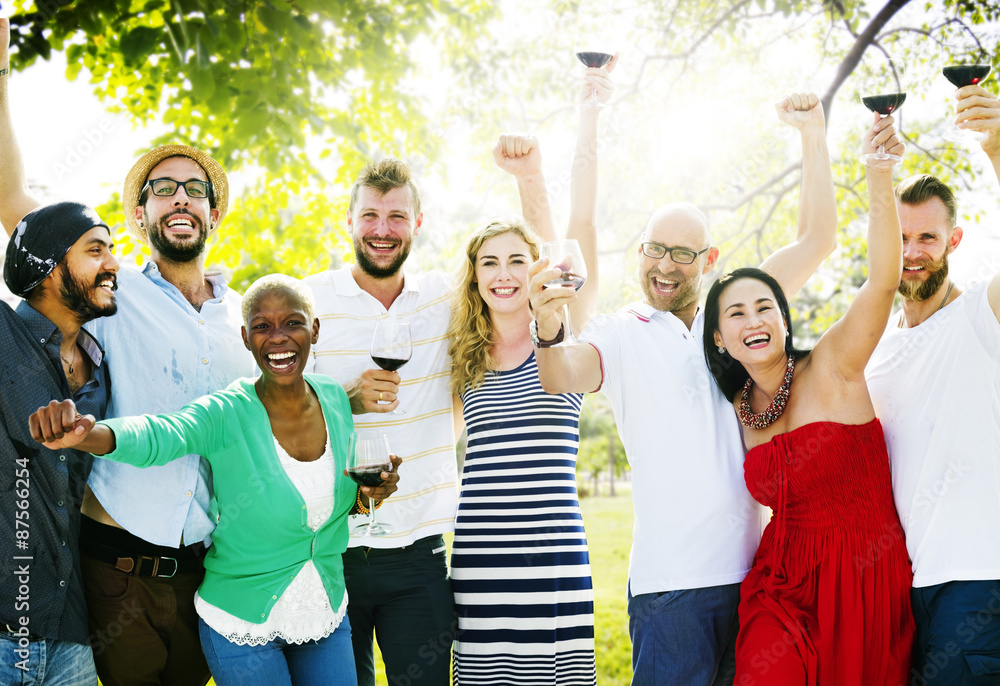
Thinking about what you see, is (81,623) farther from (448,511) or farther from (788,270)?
(788,270)

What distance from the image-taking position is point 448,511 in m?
3.57

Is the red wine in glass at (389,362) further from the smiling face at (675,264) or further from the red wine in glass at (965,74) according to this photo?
the red wine in glass at (965,74)

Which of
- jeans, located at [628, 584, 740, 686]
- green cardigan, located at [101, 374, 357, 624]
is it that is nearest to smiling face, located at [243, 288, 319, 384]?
green cardigan, located at [101, 374, 357, 624]

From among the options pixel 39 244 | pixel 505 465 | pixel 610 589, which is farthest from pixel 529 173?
pixel 610 589

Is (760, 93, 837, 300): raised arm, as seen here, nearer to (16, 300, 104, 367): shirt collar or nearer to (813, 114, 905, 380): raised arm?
(813, 114, 905, 380): raised arm

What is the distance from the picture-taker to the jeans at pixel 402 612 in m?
3.31

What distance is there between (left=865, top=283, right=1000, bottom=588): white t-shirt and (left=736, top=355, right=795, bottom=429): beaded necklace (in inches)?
19.2

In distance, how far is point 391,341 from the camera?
3176 mm

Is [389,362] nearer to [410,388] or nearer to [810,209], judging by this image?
[410,388]

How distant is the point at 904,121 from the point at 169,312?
339 inches

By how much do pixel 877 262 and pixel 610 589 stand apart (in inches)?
321

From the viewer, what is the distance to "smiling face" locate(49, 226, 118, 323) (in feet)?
9.06

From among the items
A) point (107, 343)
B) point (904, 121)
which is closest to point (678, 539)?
point (107, 343)

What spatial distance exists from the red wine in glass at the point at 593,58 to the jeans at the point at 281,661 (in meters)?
2.72
